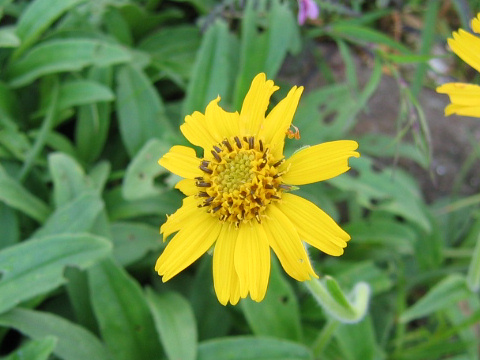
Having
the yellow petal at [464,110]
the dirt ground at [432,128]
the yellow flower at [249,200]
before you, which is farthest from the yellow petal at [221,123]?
the dirt ground at [432,128]

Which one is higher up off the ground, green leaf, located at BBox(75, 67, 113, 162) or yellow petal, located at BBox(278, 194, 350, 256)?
yellow petal, located at BBox(278, 194, 350, 256)

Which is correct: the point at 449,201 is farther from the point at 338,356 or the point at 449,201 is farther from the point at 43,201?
the point at 43,201

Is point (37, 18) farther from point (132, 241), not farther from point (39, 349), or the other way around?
point (39, 349)

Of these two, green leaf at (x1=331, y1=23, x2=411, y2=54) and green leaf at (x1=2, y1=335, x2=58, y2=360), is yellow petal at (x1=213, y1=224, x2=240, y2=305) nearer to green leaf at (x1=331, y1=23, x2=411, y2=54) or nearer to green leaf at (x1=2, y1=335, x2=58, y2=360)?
green leaf at (x1=2, y1=335, x2=58, y2=360)

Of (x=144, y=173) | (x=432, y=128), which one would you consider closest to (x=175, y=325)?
(x=144, y=173)

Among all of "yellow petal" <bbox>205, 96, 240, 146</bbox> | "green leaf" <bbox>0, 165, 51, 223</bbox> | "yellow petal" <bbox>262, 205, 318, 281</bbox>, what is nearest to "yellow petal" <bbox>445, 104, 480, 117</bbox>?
"yellow petal" <bbox>262, 205, 318, 281</bbox>

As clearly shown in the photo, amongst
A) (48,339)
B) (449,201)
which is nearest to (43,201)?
(48,339)
